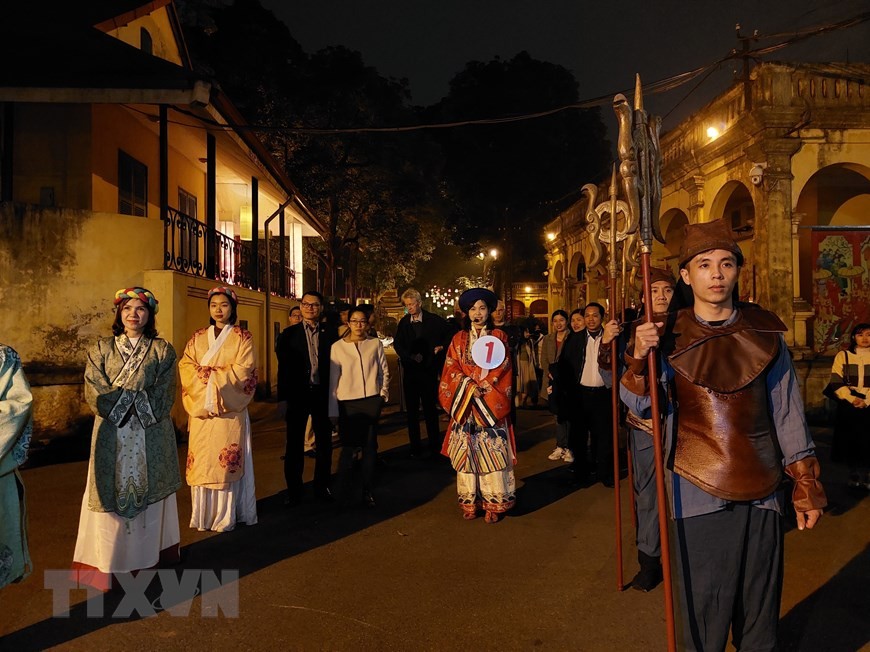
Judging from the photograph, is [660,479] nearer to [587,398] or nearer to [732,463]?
[732,463]

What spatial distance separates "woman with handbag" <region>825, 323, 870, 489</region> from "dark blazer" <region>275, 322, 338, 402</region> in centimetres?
533

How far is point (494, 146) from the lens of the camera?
43938 millimetres

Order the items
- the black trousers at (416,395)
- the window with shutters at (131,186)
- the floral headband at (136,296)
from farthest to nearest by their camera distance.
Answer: the window with shutters at (131,186) < the black trousers at (416,395) < the floral headband at (136,296)

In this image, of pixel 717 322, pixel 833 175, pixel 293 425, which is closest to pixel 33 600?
pixel 293 425

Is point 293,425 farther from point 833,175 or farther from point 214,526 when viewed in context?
point 833,175

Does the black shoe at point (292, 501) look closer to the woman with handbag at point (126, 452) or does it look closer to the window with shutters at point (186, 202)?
the woman with handbag at point (126, 452)

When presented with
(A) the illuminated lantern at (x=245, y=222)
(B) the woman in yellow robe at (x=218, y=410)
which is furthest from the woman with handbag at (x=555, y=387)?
(A) the illuminated lantern at (x=245, y=222)

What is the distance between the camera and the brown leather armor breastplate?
2709 mm

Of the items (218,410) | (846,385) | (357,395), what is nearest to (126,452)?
(218,410)

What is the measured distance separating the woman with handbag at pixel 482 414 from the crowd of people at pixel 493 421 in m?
0.02

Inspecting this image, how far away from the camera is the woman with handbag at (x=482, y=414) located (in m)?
5.85

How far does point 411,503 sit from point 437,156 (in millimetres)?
29100

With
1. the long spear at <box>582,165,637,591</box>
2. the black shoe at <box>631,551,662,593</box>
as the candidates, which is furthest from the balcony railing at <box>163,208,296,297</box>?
the black shoe at <box>631,551,662,593</box>

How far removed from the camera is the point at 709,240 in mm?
2852
